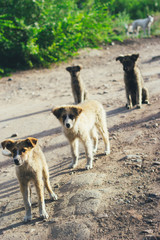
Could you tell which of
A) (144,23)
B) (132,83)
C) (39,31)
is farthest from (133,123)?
(144,23)

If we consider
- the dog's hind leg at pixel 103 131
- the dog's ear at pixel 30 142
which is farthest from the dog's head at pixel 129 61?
the dog's ear at pixel 30 142

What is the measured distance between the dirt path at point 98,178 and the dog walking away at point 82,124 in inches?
9.1

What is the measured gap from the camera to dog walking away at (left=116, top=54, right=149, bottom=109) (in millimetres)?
7000

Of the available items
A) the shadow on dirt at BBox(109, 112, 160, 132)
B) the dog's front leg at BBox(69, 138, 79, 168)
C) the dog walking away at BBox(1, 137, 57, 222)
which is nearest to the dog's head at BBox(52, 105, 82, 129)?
the dog's front leg at BBox(69, 138, 79, 168)

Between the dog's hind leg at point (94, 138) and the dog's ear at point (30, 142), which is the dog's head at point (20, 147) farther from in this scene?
the dog's hind leg at point (94, 138)

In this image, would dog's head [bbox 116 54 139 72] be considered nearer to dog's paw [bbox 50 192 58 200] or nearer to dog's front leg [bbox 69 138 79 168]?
dog's front leg [bbox 69 138 79 168]

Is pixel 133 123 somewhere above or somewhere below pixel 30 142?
below

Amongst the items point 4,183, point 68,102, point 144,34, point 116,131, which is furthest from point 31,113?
point 144,34

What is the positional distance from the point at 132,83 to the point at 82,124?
9.99 feet

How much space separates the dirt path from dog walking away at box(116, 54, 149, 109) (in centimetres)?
28

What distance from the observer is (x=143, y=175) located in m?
3.91

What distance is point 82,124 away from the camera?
15.4 ft

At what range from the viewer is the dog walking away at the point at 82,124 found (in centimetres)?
438

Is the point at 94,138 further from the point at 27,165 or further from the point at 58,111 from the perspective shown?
the point at 27,165
